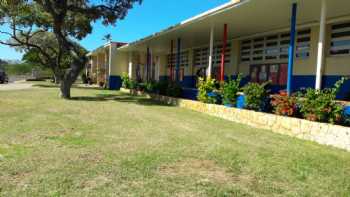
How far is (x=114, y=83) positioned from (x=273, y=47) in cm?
1764

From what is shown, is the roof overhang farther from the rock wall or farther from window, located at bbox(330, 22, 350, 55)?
the rock wall

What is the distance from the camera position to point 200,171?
475 cm

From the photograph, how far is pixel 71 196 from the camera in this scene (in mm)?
3693

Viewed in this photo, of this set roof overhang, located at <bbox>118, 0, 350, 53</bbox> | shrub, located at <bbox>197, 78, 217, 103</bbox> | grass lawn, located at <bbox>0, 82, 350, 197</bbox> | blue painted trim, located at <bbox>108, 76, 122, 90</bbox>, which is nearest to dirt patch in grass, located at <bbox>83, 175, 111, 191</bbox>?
grass lawn, located at <bbox>0, 82, 350, 197</bbox>

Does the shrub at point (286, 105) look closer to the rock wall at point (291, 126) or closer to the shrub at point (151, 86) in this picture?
the rock wall at point (291, 126)

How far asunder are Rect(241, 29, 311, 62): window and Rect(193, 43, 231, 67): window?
54.6 inches

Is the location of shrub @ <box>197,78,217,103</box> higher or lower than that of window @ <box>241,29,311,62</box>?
lower

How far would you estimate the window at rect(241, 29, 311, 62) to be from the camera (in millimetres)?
12820

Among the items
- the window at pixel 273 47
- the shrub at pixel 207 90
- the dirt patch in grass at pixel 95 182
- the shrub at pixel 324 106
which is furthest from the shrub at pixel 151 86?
the dirt patch in grass at pixel 95 182

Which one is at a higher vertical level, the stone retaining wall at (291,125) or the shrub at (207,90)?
the shrub at (207,90)

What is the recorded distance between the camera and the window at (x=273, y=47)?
505 inches

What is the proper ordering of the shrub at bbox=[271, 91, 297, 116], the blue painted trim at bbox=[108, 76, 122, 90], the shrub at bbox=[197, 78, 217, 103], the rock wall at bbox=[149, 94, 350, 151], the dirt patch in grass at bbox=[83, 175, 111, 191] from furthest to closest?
the blue painted trim at bbox=[108, 76, 122, 90] → the shrub at bbox=[197, 78, 217, 103] → the shrub at bbox=[271, 91, 297, 116] → the rock wall at bbox=[149, 94, 350, 151] → the dirt patch in grass at bbox=[83, 175, 111, 191]

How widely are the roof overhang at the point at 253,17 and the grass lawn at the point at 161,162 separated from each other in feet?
12.6

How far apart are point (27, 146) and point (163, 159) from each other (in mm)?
2591
